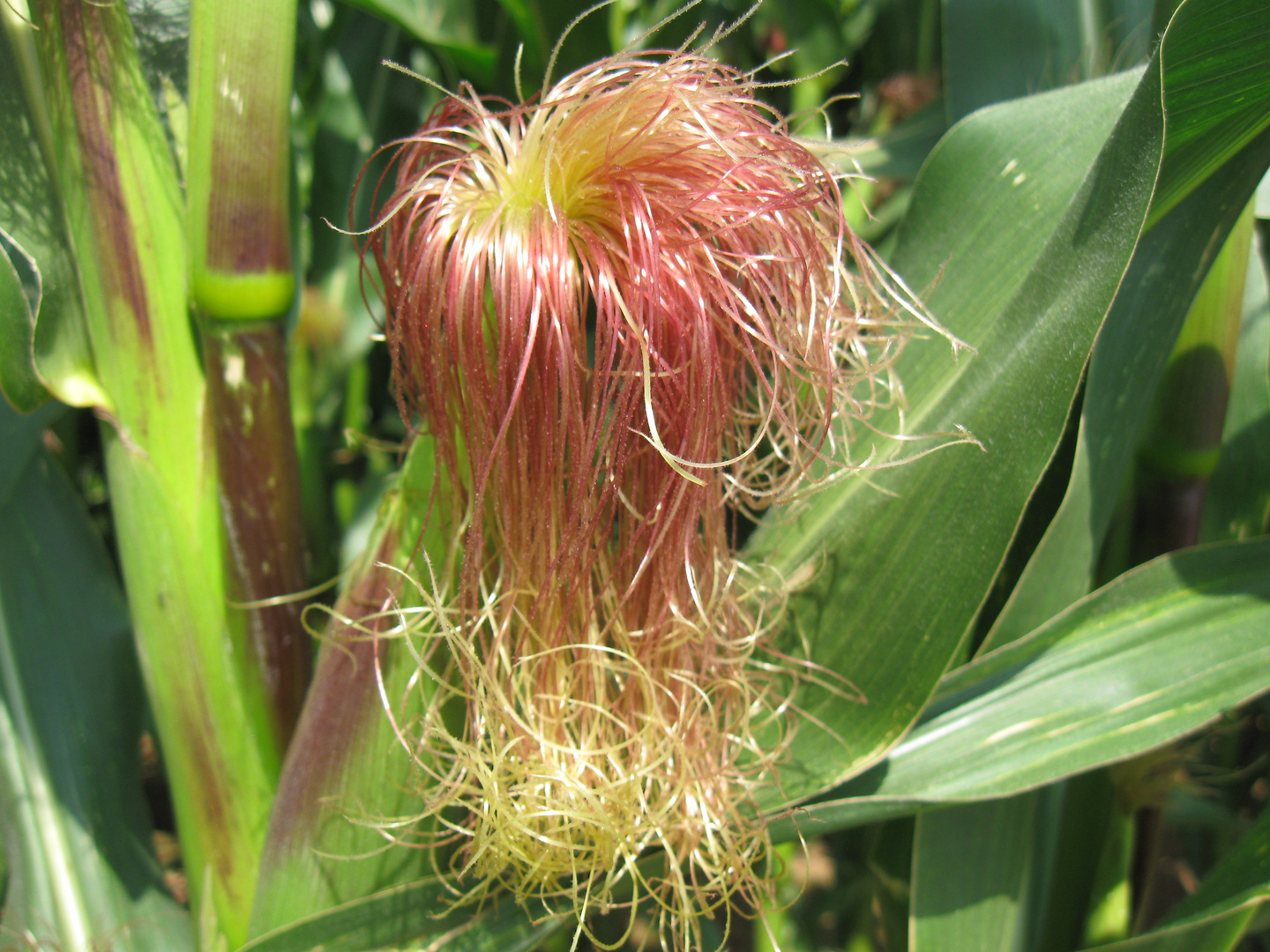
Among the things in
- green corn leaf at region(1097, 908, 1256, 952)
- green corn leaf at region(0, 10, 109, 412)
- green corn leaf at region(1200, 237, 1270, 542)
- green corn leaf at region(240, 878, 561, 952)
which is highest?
green corn leaf at region(0, 10, 109, 412)

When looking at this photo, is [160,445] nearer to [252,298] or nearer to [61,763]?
[252,298]

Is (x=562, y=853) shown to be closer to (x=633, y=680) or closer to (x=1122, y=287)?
(x=633, y=680)

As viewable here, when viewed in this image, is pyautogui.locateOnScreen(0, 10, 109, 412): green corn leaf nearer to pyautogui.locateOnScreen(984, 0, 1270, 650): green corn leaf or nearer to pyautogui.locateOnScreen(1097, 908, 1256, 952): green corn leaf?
pyautogui.locateOnScreen(984, 0, 1270, 650): green corn leaf

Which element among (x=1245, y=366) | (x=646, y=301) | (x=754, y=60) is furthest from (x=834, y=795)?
(x=754, y=60)

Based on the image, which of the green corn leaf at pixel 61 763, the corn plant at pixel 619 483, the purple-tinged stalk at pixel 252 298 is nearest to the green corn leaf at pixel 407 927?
the corn plant at pixel 619 483

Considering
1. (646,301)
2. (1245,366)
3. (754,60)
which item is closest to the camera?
(646,301)

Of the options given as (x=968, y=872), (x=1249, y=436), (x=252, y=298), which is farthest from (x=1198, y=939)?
(x=252, y=298)

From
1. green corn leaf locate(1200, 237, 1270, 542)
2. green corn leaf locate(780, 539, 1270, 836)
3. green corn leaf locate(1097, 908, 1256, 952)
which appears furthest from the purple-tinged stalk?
green corn leaf locate(1200, 237, 1270, 542)

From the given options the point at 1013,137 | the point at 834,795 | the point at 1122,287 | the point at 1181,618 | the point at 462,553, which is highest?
the point at 1013,137
